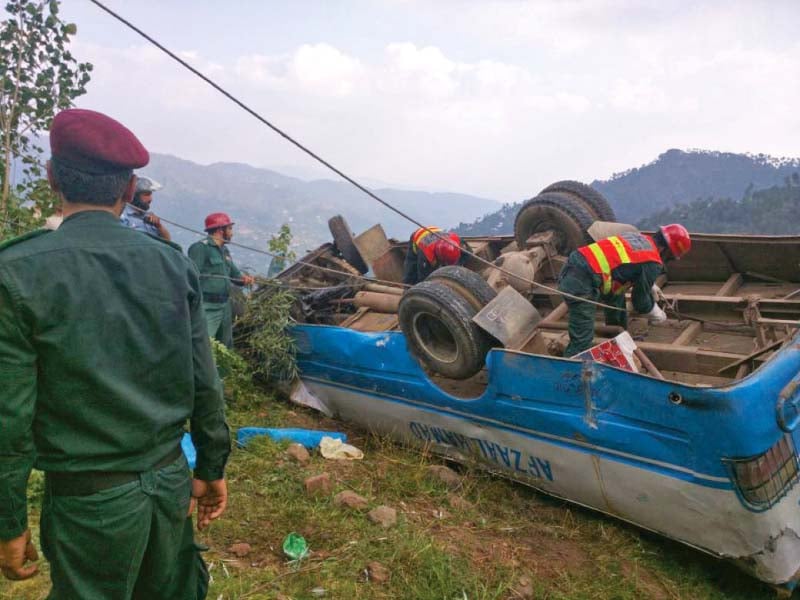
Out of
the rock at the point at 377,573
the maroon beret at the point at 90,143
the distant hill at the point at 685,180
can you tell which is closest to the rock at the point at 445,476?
the rock at the point at 377,573

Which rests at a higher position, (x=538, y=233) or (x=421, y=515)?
(x=538, y=233)

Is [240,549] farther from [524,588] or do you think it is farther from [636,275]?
[636,275]

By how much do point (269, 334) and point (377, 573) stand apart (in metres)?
2.84

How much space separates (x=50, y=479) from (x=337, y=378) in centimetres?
334

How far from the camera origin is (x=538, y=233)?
5.36 metres

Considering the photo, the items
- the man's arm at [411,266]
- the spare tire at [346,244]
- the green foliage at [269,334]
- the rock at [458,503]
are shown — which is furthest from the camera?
the spare tire at [346,244]

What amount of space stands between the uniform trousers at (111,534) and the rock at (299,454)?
2319 mm

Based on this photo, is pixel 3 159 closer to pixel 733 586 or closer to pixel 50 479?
pixel 50 479

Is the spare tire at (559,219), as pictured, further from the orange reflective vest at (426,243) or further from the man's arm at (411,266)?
the man's arm at (411,266)

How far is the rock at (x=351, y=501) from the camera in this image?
3.23 meters

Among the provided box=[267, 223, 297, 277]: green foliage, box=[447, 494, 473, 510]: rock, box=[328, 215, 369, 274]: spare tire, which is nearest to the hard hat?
box=[267, 223, 297, 277]: green foliage

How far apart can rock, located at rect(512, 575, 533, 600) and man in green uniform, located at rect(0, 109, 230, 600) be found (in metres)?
1.70

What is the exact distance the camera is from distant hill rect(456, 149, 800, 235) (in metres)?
30.3

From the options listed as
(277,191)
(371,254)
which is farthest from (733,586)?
(277,191)
